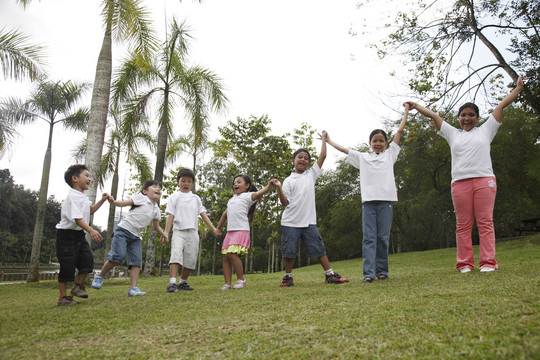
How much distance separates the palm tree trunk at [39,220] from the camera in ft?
43.5

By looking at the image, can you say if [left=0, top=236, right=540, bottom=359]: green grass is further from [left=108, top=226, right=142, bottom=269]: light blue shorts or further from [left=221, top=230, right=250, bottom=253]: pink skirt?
[left=221, top=230, right=250, bottom=253]: pink skirt

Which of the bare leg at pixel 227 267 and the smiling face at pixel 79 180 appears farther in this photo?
the bare leg at pixel 227 267

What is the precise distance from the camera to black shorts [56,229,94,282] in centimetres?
423

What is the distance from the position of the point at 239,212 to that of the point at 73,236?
6.91 feet

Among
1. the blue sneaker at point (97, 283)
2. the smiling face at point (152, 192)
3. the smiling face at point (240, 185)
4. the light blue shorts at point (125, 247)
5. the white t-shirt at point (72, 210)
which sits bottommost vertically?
the blue sneaker at point (97, 283)

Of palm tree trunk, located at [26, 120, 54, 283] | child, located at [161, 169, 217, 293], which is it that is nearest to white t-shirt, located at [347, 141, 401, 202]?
child, located at [161, 169, 217, 293]

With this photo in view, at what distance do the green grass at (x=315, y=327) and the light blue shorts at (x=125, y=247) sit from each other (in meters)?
1.31

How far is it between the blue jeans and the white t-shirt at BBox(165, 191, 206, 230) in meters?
2.43

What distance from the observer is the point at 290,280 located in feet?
17.1

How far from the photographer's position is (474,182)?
4.57m

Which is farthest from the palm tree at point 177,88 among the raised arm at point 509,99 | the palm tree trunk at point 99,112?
the raised arm at point 509,99

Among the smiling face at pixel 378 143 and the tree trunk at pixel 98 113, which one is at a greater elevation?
the tree trunk at pixel 98 113

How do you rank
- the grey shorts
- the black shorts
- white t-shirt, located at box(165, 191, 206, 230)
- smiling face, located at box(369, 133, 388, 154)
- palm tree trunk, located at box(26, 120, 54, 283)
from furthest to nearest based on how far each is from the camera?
palm tree trunk, located at box(26, 120, 54, 283) → white t-shirt, located at box(165, 191, 206, 230) → smiling face, located at box(369, 133, 388, 154) → the grey shorts → the black shorts

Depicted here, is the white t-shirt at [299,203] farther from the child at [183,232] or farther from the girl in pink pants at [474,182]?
the girl in pink pants at [474,182]
